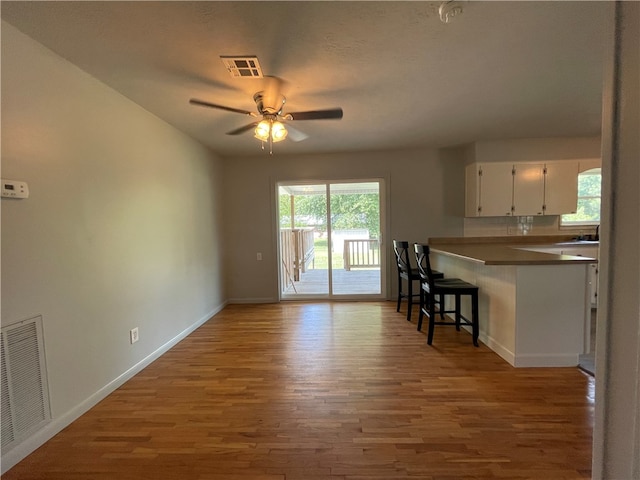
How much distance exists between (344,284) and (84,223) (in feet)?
12.3

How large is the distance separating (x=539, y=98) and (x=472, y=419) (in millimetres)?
2744

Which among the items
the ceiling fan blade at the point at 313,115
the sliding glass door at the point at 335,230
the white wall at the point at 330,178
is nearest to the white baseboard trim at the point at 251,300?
the white wall at the point at 330,178

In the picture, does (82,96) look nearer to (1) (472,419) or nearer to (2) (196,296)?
(2) (196,296)

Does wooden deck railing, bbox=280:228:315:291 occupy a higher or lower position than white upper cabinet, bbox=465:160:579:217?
lower

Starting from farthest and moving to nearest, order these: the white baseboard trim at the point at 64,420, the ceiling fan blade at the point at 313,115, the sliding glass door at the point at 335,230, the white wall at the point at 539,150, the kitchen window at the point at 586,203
Result: the sliding glass door at the point at 335,230
the kitchen window at the point at 586,203
the white wall at the point at 539,150
the ceiling fan blade at the point at 313,115
the white baseboard trim at the point at 64,420

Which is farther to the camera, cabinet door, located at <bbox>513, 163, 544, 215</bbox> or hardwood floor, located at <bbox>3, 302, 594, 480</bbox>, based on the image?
cabinet door, located at <bbox>513, 163, 544, 215</bbox>

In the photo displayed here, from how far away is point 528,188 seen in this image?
13.0ft

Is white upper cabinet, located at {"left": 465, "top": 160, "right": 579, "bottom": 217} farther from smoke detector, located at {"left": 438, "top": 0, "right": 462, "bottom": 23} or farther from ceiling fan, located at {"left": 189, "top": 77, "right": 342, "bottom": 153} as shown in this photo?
smoke detector, located at {"left": 438, "top": 0, "right": 462, "bottom": 23}

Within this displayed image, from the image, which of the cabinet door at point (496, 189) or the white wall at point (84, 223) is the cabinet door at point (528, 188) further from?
the white wall at point (84, 223)

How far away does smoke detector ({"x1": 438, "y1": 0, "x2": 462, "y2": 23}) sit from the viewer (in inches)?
54.2

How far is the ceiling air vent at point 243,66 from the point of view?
179cm

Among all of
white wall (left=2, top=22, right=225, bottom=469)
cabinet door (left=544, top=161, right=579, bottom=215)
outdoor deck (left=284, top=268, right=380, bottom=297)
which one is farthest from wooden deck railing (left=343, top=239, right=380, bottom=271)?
white wall (left=2, top=22, right=225, bottom=469)

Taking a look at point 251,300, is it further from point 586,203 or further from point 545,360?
point 586,203

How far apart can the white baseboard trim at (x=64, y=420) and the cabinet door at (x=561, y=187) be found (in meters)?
5.16
